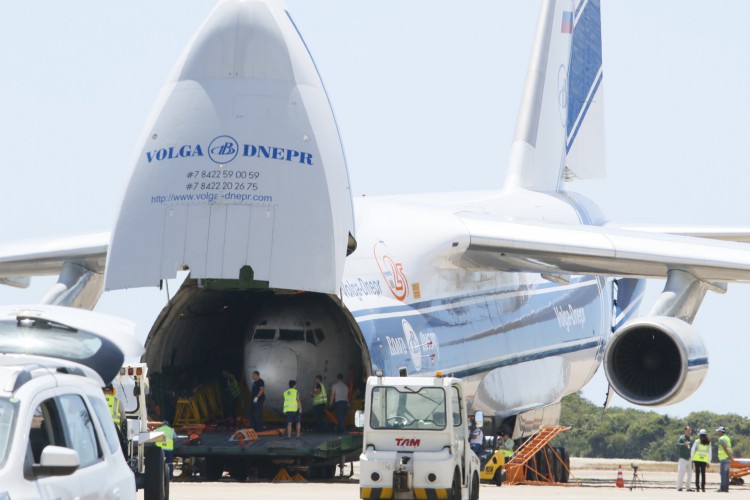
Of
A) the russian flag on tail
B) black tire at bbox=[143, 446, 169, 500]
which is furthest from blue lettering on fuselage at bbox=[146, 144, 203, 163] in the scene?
the russian flag on tail

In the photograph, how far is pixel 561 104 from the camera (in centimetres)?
2633

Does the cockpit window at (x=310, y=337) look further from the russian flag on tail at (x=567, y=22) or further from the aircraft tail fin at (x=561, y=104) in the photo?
the russian flag on tail at (x=567, y=22)

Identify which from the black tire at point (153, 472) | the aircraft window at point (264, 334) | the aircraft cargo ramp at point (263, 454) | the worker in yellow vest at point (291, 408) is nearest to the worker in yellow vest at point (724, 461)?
the aircraft cargo ramp at point (263, 454)

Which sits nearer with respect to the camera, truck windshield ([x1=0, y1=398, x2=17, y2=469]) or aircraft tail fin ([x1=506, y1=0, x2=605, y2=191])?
truck windshield ([x1=0, y1=398, x2=17, y2=469])

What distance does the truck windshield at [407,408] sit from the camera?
13.6 metres

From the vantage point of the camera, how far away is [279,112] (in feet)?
46.7

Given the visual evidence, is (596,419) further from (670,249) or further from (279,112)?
(279,112)

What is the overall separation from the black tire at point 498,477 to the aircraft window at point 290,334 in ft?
10.5

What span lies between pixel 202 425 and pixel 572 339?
7.50 metres

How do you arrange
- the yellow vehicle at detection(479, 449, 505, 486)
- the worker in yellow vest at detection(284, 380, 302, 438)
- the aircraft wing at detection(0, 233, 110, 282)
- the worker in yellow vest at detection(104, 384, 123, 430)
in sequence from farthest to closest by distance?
the yellow vehicle at detection(479, 449, 505, 486) < the aircraft wing at detection(0, 233, 110, 282) < the worker in yellow vest at detection(284, 380, 302, 438) < the worker in yellow vest at detection(104, 384, 123, 430)

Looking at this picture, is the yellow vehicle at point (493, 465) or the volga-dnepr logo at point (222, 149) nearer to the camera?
the volga-dnepr logo at point (222, 149)

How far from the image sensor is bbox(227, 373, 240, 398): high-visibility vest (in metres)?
18.2

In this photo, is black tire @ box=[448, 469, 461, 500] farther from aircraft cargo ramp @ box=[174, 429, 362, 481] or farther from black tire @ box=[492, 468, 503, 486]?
black tire @ box=[492, 468, 503, 486]

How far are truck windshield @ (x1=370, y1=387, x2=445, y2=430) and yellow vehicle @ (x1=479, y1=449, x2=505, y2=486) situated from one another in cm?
468
